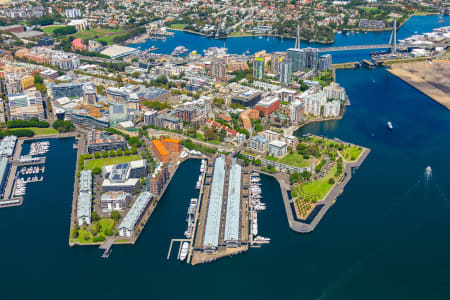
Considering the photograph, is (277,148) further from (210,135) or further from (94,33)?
(94,33)

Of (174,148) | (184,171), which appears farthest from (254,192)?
(174,148)

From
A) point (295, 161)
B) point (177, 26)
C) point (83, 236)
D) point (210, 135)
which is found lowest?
point (83, 236)

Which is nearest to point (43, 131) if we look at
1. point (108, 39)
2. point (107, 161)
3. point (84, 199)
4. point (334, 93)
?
point (107, 161)

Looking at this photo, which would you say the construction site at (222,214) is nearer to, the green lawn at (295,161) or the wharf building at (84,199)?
the green lawn at (295,161)

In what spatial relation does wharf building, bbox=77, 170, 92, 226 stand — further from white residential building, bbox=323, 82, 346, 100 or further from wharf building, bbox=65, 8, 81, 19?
wharf building, bbox=65, 8, 81, 19

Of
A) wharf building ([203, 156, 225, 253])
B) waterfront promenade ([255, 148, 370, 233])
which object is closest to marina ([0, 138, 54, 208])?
wharf building ([203, 156, 225, 253])

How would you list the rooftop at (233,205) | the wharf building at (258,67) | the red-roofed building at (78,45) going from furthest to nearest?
1. the red-roofed building at (78,45)
2. the wharf building at (258,67)
3. the rooftop at (233,205)

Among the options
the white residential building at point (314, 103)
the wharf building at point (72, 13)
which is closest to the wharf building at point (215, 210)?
the white residential building at point (314, 103)

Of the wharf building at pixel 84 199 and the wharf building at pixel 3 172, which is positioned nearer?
the wharf building at pixel 84 199
